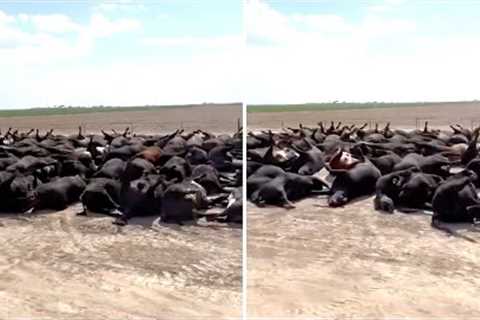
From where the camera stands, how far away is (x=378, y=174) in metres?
5.00

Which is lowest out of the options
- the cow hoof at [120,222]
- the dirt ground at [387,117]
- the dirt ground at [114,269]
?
the dirt ground at [114,269]

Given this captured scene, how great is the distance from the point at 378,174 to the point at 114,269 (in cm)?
258

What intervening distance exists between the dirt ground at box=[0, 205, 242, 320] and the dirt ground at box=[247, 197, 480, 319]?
0.20 m

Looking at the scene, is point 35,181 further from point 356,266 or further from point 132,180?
point 356,266

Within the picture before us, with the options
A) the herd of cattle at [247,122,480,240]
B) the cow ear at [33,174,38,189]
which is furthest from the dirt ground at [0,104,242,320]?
the herd of cattle at [247,122,480,240]

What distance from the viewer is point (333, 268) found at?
324 centimetres

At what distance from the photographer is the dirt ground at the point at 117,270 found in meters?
2.81

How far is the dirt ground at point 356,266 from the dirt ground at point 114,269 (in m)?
0.20

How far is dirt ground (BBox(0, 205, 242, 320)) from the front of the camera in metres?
2.81

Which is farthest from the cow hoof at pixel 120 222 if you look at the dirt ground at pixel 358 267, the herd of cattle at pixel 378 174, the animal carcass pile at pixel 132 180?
the herd of cattle at pixel 378 174

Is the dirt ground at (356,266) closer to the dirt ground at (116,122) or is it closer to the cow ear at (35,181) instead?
the cow ear at (35,181)

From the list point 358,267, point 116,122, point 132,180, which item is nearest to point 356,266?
point 358,267

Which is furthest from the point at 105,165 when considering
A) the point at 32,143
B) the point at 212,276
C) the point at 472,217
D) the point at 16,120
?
the point at 16,120

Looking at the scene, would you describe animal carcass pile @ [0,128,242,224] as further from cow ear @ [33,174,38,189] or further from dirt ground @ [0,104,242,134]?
dirt ground @ [0,104,242,134]
